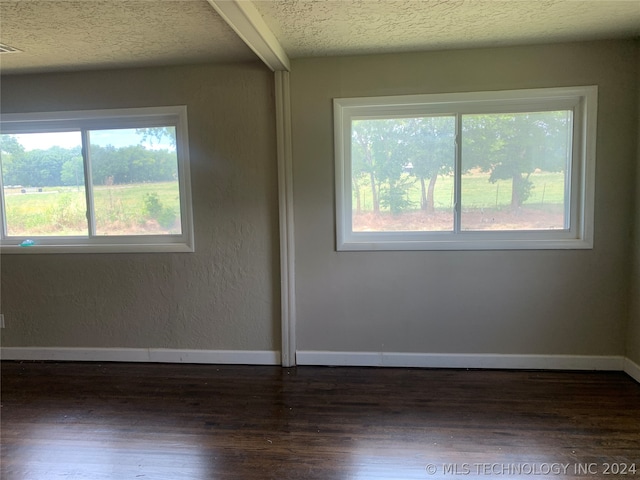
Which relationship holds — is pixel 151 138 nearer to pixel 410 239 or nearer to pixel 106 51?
pixel 106 51

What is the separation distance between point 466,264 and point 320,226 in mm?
1107

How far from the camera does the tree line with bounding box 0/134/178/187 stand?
3.06m

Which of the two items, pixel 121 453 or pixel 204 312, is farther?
pixel 204 312

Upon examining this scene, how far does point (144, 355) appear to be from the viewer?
10.3 feet

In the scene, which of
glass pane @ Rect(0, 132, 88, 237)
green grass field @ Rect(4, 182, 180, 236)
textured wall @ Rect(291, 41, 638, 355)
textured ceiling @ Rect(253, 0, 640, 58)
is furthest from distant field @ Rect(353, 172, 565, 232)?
glass pane @ Rect(0, 132, 88, 237)

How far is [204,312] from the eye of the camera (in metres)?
3.09

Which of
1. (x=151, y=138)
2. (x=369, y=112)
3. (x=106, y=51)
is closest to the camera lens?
(x=106, y=51)

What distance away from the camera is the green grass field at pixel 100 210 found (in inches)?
122

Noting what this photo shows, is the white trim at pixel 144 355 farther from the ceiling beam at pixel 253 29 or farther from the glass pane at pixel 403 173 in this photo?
the ceiling beam at pixel 253 29

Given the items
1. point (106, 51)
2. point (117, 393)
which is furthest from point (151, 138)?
point (117, 393)

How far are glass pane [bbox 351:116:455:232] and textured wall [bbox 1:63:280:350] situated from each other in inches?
27.0

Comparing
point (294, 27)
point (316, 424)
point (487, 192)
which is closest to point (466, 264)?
point (487, 192)

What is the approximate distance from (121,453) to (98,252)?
1659 mm

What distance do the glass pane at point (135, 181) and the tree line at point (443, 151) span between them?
4.73 feet
